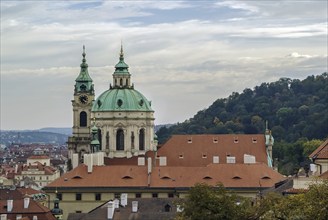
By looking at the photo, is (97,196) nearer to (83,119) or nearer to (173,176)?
(173,176)

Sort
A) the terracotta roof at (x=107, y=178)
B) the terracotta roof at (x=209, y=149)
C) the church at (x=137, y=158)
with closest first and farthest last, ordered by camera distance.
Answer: the church at (x=137, y=158), the terracotta roof at (x=107, y=178), the terracotta roof at (x=209, y=149)

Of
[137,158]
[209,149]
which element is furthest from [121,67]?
[209,149]

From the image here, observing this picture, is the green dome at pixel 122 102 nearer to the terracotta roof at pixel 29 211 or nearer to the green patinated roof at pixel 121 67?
the green patinated roof at pixel 121 67

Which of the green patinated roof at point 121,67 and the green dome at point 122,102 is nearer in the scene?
the green dome at point 122,102

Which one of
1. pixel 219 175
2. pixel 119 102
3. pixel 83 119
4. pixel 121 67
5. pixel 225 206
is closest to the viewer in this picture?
pixel 225 206

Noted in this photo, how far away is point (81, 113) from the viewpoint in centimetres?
16500

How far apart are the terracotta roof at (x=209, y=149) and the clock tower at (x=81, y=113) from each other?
28.8 meters

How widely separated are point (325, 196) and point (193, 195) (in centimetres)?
1425

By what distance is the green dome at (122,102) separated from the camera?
137125 mm

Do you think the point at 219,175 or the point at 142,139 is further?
the point at 142,139

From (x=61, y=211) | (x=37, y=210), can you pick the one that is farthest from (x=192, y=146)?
(x=37, y=210)

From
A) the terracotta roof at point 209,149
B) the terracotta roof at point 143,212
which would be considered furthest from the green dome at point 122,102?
the terracotta roof at point 143,212

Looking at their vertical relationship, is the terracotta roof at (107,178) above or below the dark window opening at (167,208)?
above

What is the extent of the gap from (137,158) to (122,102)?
8351 millimetres
